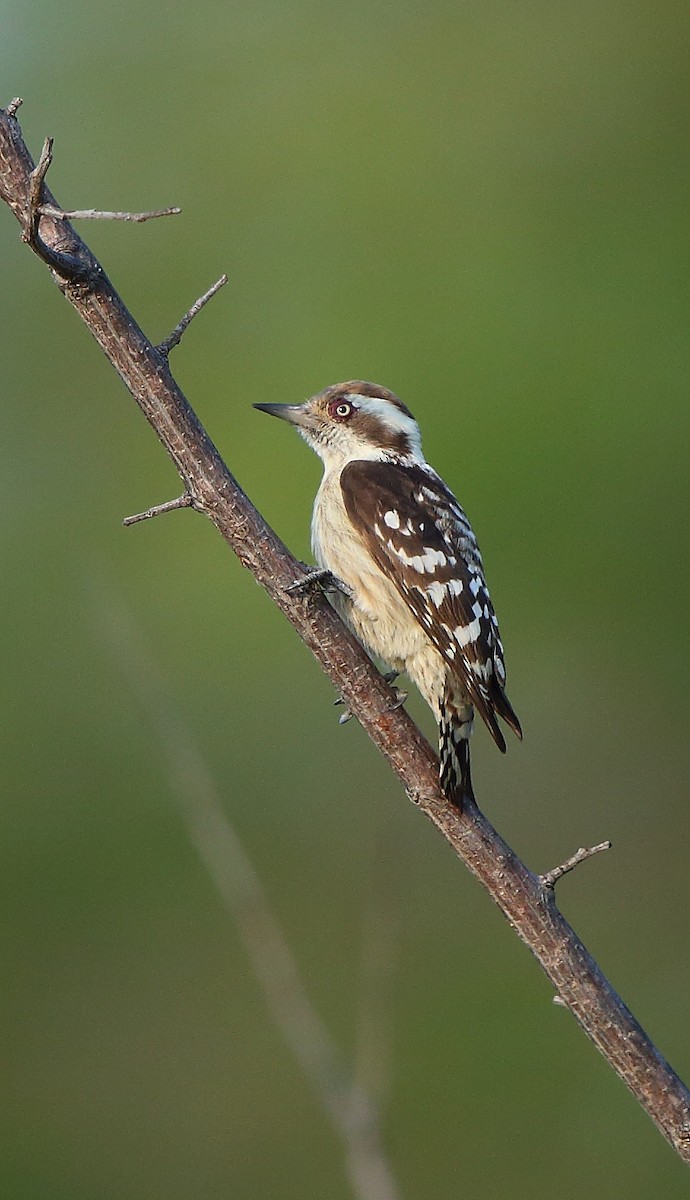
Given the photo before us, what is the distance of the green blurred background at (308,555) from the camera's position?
301 inches

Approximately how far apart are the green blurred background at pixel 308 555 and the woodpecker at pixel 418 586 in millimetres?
3815

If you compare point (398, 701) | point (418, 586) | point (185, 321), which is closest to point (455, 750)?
point (398, 701)

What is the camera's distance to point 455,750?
341 cm

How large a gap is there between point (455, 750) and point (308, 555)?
716 centimetres

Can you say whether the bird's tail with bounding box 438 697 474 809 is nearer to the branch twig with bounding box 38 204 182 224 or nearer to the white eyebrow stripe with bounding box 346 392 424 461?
the white eyebrow stripe with bounding box 346 392 424 461

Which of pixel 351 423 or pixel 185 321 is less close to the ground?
pixel 351 423

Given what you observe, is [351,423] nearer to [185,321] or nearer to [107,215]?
[185,321]

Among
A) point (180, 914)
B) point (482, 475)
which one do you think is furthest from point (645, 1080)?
point (482, 475)

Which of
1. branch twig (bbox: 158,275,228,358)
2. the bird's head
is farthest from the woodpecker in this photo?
branch twig (bbox: 158,275,228,358)

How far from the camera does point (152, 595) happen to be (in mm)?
11555

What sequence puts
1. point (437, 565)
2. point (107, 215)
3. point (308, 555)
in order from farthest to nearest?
1. point (308, 555)
2. point (437, 565)
3. point (107, 215)

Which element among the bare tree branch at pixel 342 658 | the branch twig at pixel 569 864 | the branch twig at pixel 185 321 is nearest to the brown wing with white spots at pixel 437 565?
the bare tree branch at pixel 342 658

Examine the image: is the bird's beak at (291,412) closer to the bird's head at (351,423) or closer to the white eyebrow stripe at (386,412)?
the bird's head at (351,423)

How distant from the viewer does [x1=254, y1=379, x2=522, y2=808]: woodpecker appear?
363cm
